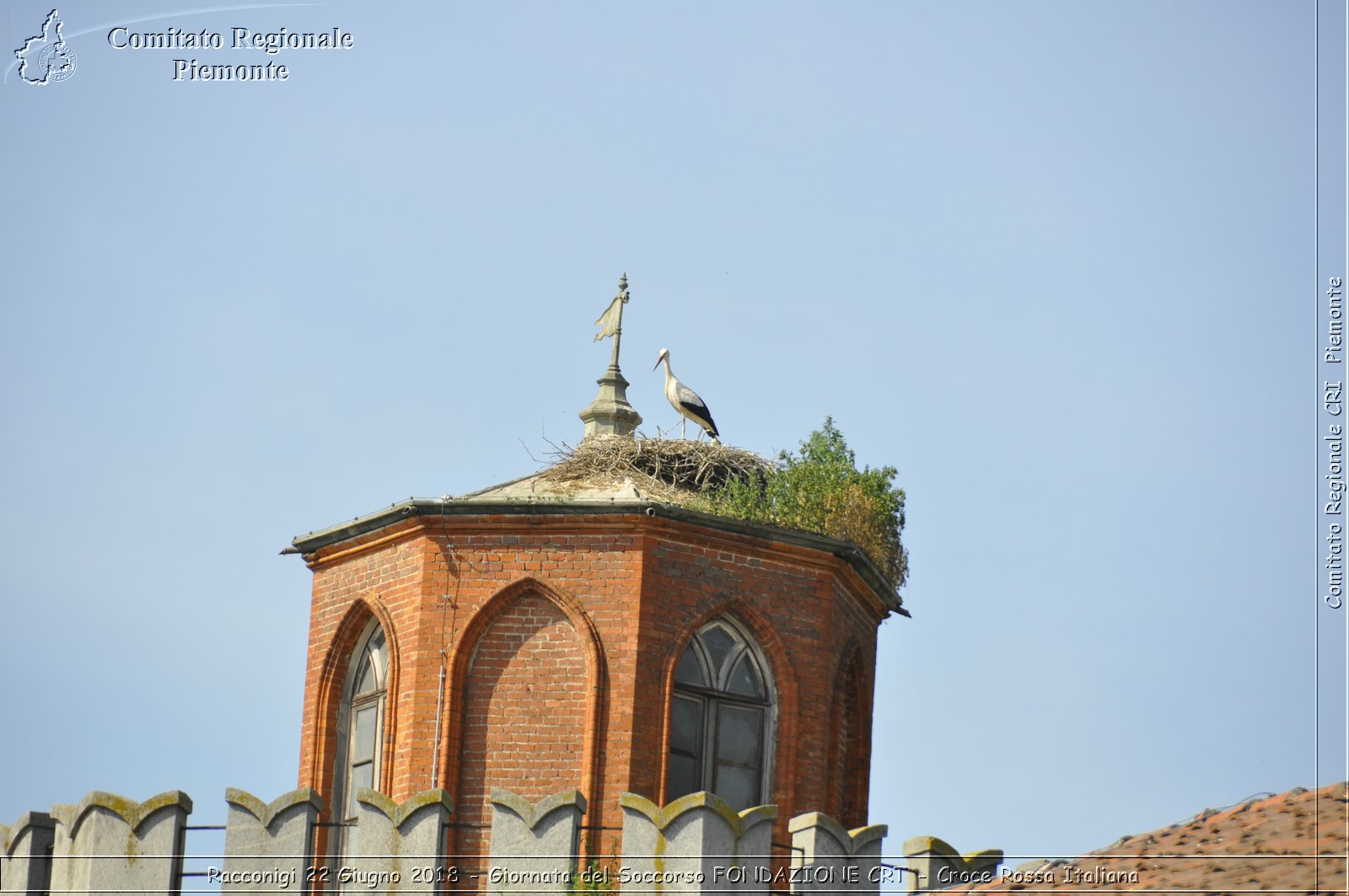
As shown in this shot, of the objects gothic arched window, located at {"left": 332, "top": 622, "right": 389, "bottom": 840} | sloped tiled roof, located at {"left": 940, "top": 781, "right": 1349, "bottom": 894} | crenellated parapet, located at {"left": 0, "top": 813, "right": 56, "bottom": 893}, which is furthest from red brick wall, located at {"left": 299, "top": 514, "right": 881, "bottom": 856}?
sloped tiled roof, located at {"left": 940, "top": 781, "right": 1349, "bottom": 894}

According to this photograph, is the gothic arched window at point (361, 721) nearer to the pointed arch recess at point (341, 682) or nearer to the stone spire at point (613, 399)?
the pointed arch recess at point (341, 682)

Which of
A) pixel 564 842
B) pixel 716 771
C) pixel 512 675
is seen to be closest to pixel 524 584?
pixel 512 675

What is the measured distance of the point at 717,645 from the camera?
21828mm

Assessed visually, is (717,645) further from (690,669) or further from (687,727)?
(687,727)

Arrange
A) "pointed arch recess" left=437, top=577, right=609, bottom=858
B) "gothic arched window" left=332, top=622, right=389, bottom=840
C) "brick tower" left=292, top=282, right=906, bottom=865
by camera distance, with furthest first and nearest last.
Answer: "gothic arched window" left=332, top=622, right=389, bottom=840
"brick tower" left=292, top=282, right=906, bottom=865
"pointed arch recess" left=437, top=577, right=609, bottom=858

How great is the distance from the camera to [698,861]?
18.0 m

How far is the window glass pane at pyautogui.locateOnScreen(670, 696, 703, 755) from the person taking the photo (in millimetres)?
21406

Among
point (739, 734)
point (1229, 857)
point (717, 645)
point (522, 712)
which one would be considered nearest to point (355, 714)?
point (522, 712)

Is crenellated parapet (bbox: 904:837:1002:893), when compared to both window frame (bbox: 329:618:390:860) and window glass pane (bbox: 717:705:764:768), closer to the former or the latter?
window glass pane (bbox: 717:705:764:768)

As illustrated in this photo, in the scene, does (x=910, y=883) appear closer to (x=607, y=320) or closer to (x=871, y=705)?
(x=871, y=705)

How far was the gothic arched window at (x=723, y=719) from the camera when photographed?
21.4m

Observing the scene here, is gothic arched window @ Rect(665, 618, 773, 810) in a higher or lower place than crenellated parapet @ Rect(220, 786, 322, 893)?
higher

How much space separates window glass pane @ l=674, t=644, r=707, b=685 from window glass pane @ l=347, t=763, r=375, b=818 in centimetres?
260

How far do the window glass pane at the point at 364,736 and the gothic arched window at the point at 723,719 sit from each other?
2.52m
